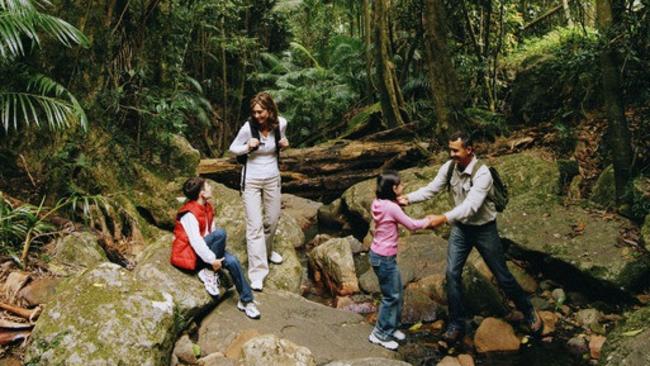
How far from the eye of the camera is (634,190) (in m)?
6.14

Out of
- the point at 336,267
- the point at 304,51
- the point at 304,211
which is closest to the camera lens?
the point at 336,267

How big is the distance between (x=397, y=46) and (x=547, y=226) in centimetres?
859

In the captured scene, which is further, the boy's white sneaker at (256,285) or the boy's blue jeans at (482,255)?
the boy's white sneaker at (256,285)

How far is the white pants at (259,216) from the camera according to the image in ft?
17.0

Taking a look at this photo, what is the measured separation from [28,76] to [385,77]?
7473mm

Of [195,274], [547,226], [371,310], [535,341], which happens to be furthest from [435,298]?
[195,274]

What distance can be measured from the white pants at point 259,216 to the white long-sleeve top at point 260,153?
3.0 inches

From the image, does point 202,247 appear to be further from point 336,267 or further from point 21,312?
point 336,267

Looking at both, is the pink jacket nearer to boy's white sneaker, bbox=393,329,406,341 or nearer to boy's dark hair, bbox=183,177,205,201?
boy's white sneaker, bbox=393,329,406,341

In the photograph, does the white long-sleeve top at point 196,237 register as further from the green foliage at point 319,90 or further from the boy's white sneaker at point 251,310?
the green foliage at point 319,90

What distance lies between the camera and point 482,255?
4816 millimetres

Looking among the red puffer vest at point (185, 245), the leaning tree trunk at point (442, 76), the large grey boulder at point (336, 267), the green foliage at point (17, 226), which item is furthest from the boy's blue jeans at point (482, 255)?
the leaning tree trunk at point (442, 76)

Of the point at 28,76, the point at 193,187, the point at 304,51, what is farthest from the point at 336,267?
the point at 304,51

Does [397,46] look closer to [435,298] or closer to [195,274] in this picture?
[435,298]
